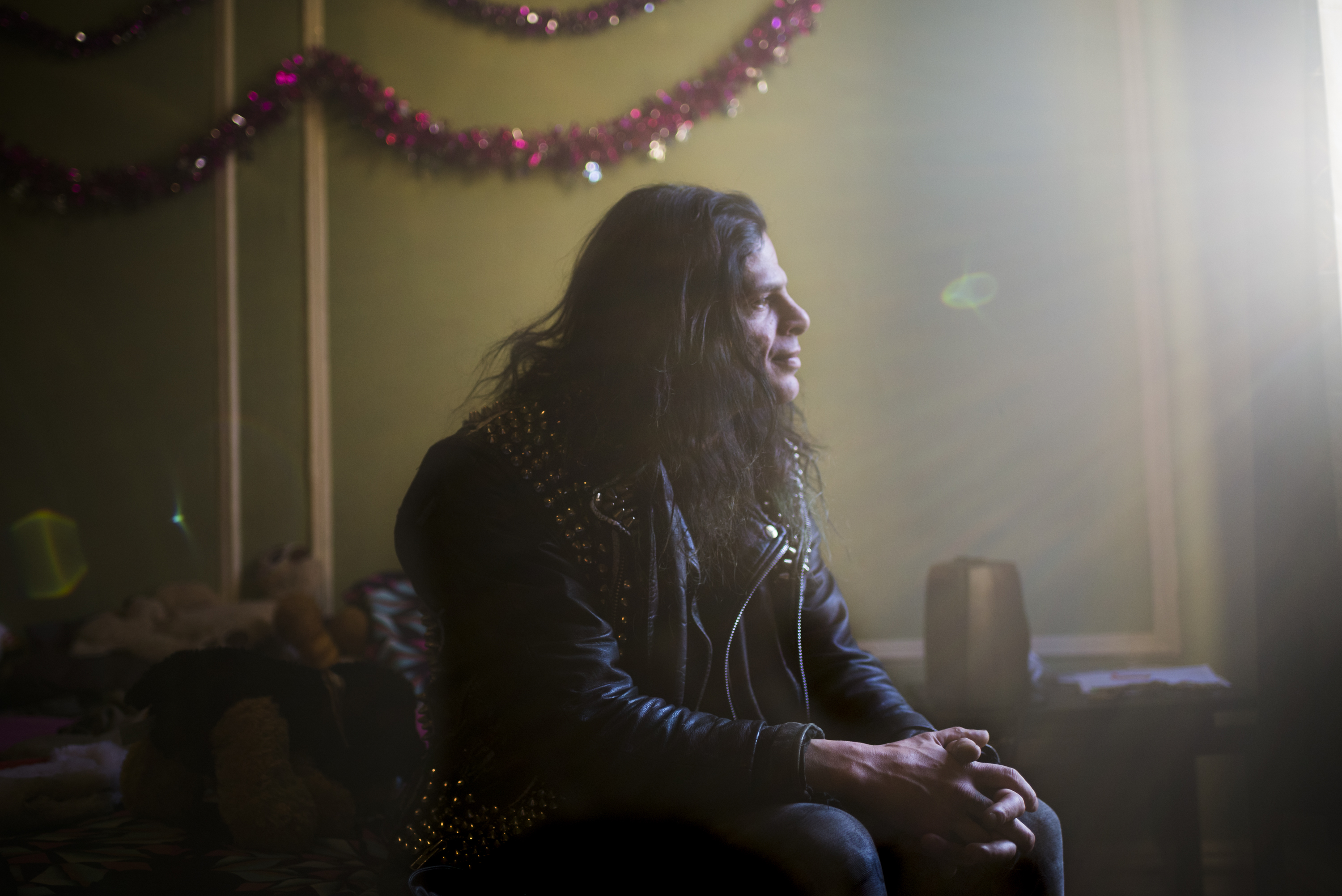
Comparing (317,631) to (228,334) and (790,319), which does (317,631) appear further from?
(790,319)

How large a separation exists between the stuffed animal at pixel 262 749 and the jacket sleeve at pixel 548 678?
39cm

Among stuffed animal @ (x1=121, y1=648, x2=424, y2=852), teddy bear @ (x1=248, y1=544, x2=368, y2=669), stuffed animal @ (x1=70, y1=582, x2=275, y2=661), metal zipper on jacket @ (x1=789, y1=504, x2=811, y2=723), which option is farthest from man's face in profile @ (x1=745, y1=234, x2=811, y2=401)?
stuffed animal @ (x1=70, y1=582, x2=275, y2=661)

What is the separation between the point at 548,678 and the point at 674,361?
504 millimetres

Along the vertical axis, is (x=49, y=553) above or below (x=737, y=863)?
above

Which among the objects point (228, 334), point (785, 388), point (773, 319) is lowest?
point (785, 388)

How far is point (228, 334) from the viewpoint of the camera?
234 cm

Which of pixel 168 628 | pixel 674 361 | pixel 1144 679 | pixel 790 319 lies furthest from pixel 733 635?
pixel 168 628

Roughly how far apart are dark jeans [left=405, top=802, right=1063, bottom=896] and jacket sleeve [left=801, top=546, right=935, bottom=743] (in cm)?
21

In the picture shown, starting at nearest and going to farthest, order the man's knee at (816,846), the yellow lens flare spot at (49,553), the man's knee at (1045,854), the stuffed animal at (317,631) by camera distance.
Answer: the man's knee at (816,846)
the man's knee at (1045,854)
the stuffed animal at (317,631)
the yellow lens flare spot at (49,553)

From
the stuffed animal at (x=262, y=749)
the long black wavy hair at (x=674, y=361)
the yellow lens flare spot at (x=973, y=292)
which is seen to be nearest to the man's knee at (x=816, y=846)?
the long black wavy hair at (x=674, y=361)

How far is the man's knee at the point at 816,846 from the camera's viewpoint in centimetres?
86

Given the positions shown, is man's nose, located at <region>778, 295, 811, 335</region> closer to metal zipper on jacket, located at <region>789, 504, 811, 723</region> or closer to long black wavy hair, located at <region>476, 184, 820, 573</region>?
long black wavy hair, located at <region>476, 184, 820, 573</region>

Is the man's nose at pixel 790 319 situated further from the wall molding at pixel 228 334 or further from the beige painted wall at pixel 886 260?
the wall molding at pixel 228 334

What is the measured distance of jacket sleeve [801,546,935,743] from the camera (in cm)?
118
